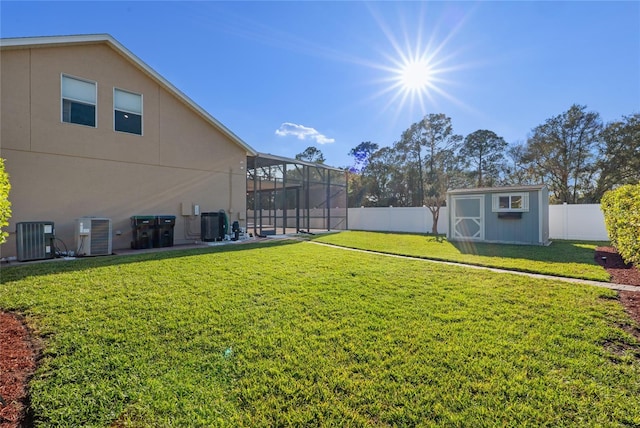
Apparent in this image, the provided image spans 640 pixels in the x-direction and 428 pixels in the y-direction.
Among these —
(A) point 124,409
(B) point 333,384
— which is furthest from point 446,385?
(A) point 124,409

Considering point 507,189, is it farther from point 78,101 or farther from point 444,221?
point 78,101

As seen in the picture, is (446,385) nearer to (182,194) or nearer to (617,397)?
(617,397)

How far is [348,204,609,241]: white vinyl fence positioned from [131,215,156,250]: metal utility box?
11.4 meters

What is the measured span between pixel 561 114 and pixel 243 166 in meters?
21.8

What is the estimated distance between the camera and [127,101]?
922cm

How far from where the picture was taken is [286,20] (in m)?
8.49

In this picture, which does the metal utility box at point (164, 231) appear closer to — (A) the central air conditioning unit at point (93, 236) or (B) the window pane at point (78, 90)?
(A) the central air conditioning unit at point (93, 236)

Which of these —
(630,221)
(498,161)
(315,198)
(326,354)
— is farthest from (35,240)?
(498,161)

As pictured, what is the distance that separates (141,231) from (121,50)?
18.2ft

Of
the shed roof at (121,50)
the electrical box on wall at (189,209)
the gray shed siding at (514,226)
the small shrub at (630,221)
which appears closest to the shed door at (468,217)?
the gray shed siding at (514,226)

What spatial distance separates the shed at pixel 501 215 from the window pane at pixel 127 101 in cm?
1216

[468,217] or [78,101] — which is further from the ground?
[78,101]

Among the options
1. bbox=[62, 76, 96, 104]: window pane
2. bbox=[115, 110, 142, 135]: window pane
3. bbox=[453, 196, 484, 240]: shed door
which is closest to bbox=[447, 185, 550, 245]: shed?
bbox=[453, 196, 484, 240]: shed door

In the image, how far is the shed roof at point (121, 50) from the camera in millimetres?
7102
